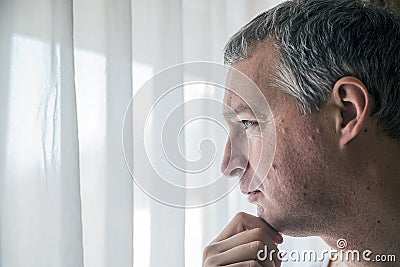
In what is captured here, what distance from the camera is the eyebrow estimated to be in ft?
3.09

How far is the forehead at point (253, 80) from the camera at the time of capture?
95cm

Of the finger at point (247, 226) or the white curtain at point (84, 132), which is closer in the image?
the finger at point (247, 226)

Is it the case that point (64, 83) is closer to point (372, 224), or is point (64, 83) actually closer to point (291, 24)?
point (291, 24)

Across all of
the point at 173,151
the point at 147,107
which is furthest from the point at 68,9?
the point at 173,151

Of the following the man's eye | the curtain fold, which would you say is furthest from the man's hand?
the curtain fold

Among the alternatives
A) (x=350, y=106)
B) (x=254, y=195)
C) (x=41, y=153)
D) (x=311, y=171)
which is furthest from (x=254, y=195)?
(x=41, y=153)

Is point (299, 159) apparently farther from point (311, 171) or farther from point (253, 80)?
point (253, 80)

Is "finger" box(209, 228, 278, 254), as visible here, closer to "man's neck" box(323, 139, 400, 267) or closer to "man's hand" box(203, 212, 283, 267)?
"man's hand" box(203, 212, 283, 267)

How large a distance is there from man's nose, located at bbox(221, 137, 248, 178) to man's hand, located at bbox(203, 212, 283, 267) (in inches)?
6.3

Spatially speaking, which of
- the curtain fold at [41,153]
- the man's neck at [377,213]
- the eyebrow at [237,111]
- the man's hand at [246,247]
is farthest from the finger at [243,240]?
the curtain fold at [41,153]

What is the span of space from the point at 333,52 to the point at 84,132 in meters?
0.63

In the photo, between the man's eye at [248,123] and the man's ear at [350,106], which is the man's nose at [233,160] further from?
the man's ear at [350,106]

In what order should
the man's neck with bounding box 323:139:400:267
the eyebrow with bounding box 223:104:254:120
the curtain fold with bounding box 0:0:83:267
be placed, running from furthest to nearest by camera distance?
the curtain fold with bounding box 0:0:83:267
the man's neck with bounding box 323:139:400:267
the eyebrow with bounding box 223:104:254:120

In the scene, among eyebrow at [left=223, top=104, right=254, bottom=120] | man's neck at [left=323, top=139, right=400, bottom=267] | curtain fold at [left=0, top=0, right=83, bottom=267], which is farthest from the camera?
curtain fold at [left=0, top=0, right=83, bottom=267]
